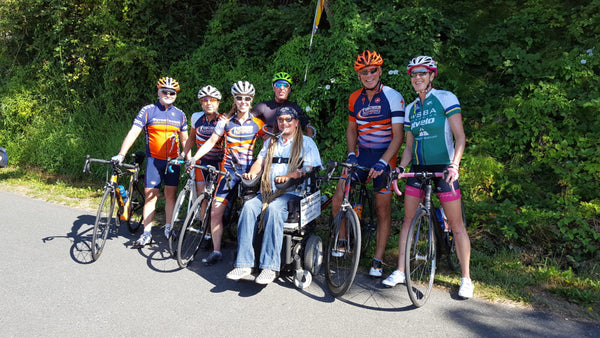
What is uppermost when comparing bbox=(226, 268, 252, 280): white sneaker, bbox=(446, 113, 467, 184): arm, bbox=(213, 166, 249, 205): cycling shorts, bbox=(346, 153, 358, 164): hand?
bbox=(446, 113, 467, 184): arm

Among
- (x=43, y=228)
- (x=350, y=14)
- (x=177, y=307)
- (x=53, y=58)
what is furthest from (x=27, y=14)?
(x=177, y=307)

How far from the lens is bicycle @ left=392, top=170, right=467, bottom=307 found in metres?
3.86

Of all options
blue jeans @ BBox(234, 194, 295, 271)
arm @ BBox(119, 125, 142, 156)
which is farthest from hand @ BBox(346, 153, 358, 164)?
arm @ BBox(119, 125, 142, 156)

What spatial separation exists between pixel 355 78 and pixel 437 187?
363cm

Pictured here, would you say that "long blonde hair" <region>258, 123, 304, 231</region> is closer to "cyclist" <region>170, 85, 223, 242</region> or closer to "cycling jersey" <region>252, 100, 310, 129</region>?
"cycling jersey" <region>252, 100, 310, 129</region>

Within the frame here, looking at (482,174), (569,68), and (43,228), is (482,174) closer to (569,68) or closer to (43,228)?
(569,68)

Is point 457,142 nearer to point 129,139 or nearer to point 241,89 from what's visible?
point 241,89

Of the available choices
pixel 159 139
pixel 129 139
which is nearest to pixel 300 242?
pixel 159 139

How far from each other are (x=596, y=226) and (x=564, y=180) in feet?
2.42

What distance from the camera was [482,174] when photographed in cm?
593

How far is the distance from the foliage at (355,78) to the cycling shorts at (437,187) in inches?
65.2

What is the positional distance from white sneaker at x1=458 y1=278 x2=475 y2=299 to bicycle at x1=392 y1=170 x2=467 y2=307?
289 mm

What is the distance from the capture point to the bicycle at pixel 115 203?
5.05 metres

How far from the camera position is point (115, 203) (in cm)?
555
